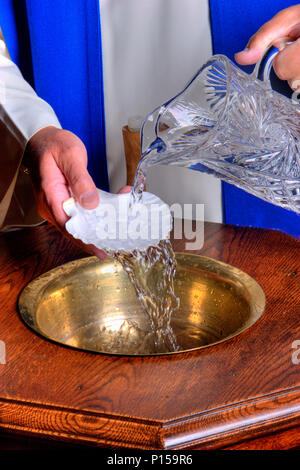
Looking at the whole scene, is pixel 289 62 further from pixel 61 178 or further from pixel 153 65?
pixel 153 65

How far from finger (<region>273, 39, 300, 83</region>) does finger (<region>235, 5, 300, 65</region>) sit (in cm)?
13

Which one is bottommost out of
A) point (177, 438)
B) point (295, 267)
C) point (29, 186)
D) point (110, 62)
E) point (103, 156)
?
point (177, 438)

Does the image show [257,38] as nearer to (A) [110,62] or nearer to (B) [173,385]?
(A) [110,62]

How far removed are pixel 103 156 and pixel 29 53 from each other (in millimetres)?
336

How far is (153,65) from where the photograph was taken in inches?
57.0

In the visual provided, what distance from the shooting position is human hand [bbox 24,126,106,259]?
95 centimetres

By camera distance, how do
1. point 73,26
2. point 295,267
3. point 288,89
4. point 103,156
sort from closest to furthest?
point 295,267, point 288,89, point 73,26, point 103,156

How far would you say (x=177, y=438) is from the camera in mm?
647

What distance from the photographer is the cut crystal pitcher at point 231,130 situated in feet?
2.56

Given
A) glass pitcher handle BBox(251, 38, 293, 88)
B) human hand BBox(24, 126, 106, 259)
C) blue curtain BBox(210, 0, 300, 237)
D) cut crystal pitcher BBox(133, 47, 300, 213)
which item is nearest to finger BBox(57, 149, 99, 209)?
human hand BBox(24, 126, 106, 259)

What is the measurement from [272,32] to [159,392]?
0.69 m

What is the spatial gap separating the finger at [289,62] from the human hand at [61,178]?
0.35 meters

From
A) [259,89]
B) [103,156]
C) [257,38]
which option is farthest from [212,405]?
[103,156]

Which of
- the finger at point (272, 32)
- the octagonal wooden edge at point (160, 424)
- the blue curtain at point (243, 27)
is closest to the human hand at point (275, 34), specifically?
the finger at point (272, 32)
